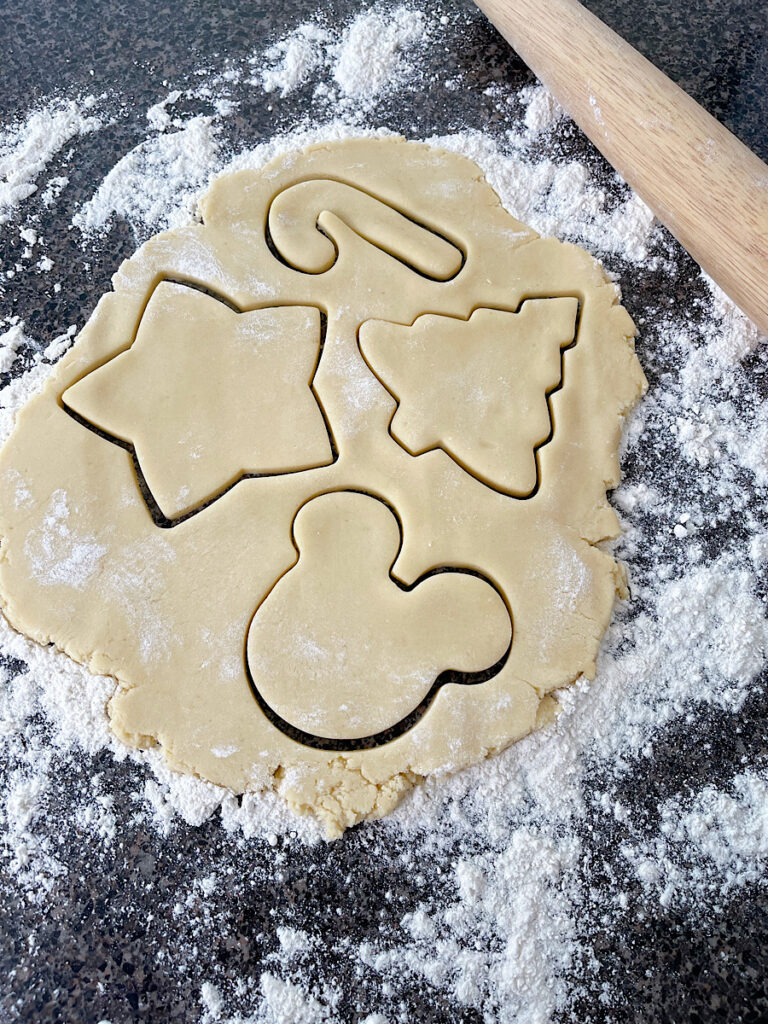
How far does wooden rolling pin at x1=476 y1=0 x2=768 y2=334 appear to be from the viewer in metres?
1.28

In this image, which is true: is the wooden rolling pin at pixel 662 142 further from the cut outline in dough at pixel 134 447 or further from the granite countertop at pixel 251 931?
the granite countertop at pixel 251 931

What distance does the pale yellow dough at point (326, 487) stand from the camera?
118cm

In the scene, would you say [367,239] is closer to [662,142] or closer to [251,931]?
[662,142]

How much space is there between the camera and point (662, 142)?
1.37 m

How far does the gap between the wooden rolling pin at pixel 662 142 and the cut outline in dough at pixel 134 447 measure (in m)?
0.62

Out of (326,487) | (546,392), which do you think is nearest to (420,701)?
(326,487)

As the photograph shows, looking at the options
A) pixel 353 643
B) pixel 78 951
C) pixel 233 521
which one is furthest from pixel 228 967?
pixel 233 521

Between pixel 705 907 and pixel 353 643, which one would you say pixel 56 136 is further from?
pixel 705 907

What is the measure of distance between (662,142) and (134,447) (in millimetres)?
1029

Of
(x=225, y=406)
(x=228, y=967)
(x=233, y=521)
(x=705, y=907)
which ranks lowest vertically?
(x=705, y=907)

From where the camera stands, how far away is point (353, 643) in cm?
120

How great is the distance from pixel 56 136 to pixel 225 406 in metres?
0.75

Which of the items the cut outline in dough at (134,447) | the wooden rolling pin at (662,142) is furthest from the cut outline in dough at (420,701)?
the wooden rolling pin at (662,142)

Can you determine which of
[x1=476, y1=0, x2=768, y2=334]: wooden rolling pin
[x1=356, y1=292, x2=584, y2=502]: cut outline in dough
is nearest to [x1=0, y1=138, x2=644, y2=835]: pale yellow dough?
[x1=356, y1=292, x2=584, y2=502]: cut outline in dough
